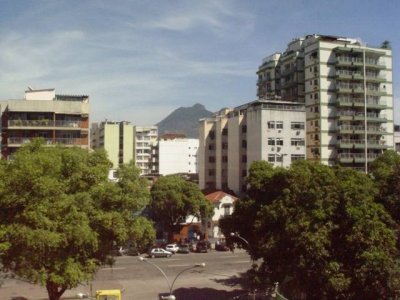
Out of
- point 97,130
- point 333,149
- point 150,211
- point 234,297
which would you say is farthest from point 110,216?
point 97,130

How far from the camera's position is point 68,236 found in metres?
23.4

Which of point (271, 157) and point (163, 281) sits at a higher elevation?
point (271, 157)

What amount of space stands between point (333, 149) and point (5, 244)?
6213 cm

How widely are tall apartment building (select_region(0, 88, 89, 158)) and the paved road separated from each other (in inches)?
754

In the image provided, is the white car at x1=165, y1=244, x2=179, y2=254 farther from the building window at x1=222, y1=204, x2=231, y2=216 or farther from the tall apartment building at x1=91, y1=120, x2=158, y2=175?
the tall apartment building at x1=91, y1=120, x2=158, y2=175

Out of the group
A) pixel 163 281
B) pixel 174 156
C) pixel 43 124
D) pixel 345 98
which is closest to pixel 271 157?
pixel 345 98

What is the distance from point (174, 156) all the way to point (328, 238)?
9733cm

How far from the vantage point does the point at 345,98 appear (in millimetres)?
77500

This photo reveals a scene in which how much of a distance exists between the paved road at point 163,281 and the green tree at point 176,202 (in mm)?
9903

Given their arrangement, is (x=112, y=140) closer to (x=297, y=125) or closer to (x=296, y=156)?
Answer: (x=297, y=125)

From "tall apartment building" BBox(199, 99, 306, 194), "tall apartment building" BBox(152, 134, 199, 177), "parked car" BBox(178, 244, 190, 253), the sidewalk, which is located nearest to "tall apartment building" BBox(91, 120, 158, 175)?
"tall apartment building" BBox(152, 134, 199, 177)

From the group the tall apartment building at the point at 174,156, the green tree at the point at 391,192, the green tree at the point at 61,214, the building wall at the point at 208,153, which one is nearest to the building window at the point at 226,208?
the building wall at the point at 208,153

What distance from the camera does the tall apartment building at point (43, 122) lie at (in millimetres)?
62656

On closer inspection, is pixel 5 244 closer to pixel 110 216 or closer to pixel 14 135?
pixel 110 216
